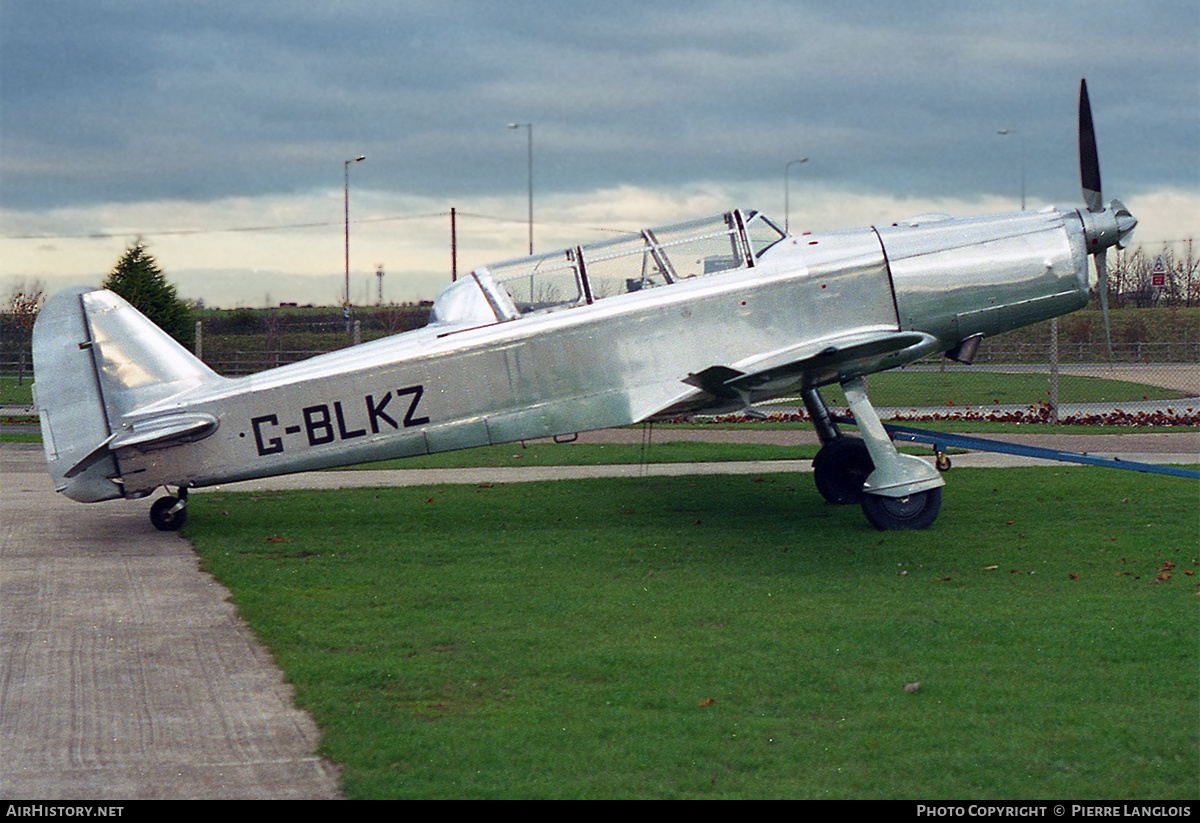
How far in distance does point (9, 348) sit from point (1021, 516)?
165 ft

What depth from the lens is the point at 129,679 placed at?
7.07 metres

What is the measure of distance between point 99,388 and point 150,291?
21.8m

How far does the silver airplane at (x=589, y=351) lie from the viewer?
1148 centimetres

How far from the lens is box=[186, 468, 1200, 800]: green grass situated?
5.32m

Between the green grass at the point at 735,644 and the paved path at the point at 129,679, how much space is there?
26 cm

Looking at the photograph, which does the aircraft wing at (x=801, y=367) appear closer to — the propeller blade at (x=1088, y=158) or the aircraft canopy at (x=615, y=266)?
the aircraft canopy at (x=615, y=266)

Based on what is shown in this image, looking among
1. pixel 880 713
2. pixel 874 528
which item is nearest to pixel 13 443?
pixel 874 528

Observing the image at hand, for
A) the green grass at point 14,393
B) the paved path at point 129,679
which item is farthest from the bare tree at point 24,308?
the paved path at point 129,679

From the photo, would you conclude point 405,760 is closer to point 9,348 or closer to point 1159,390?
point 1159,390

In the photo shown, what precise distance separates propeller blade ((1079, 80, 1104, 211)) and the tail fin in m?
9.31

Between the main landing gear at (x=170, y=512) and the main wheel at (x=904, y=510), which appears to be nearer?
the main wheel at (x=904, y=510)

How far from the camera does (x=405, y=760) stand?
5508 millimetres

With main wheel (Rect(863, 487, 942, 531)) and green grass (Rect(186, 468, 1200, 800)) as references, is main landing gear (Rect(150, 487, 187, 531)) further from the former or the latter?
main wheel (Rect(863, 487, 942, 531))

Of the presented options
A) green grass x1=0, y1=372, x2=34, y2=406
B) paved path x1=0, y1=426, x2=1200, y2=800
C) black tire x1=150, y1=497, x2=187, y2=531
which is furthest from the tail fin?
green grass x1=0, y1=372, x2=34, y2=406
